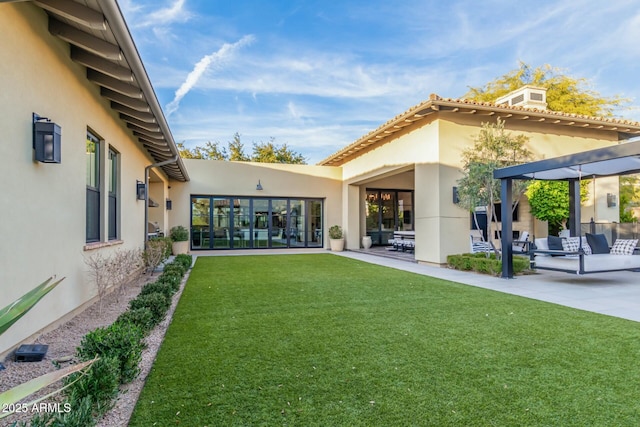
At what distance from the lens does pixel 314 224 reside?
58.2 feet

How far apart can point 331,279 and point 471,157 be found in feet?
17.5

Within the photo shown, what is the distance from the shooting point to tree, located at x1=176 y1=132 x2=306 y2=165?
107ft

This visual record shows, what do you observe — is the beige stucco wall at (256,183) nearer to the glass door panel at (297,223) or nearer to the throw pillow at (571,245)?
the glass door panel at (297,223)

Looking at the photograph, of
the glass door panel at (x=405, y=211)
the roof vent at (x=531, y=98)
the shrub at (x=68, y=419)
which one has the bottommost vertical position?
the shrub at (x=68, y=419)

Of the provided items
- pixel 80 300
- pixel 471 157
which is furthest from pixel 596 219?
pixel 80 300

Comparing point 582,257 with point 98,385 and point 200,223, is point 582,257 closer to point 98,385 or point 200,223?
point 98,385

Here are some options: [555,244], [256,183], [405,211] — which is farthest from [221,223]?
[555,244]

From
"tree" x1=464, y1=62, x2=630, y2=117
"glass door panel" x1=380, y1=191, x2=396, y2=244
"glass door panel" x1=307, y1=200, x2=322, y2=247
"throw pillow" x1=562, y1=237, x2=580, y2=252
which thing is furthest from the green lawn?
"tree" x1=464, y1=62, x2=630, y2=117

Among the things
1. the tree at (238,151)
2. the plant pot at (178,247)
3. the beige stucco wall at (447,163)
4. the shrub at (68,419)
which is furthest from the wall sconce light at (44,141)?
the tree at (238,151)

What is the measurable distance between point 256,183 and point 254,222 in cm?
174

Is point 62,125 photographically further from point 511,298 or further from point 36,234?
point 511,298

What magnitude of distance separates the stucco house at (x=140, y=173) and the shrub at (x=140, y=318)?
85cm

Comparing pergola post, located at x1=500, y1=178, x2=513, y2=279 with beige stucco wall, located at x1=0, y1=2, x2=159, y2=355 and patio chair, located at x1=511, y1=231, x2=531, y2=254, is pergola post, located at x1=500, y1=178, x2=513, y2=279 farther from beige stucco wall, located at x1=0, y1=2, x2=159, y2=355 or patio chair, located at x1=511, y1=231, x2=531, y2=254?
beige stucco wall, located at x1=0, y1=2, x2=159, y2=355

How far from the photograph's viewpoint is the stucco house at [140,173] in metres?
3.59
